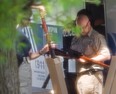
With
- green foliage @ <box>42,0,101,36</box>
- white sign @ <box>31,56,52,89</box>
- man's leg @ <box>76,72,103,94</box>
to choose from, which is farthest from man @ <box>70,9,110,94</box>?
green foliage @ <box>42,0,101,36</box>

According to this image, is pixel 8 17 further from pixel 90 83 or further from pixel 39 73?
pixel 39 73

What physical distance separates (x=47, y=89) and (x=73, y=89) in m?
1.75

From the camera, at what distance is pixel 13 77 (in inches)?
120

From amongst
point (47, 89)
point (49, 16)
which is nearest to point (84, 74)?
point (47, 89)

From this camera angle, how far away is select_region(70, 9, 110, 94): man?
5215mm

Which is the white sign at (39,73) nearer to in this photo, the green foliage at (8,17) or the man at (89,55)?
the man at (89,55)

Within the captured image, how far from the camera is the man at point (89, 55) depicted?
17.1 ft

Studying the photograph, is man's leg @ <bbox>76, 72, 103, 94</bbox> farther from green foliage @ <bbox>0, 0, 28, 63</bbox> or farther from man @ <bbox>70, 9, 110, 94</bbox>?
green foliage @ <bbox>0, 0, 28, 63</bbox>

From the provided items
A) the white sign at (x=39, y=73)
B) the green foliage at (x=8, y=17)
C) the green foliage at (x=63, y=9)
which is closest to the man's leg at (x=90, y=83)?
the white sign at (x=39, y=73)

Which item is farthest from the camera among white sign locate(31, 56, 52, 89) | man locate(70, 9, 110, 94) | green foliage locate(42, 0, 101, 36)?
white sign locate(31, 56, 52, 89)

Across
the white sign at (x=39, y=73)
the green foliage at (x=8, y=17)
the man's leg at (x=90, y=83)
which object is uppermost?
the green foliage at (x=8, y=17)

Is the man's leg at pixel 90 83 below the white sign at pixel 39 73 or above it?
above

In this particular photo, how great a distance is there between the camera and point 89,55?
5262 millimetres

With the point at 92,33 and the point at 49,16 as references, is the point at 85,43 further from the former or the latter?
the point at 49,16
